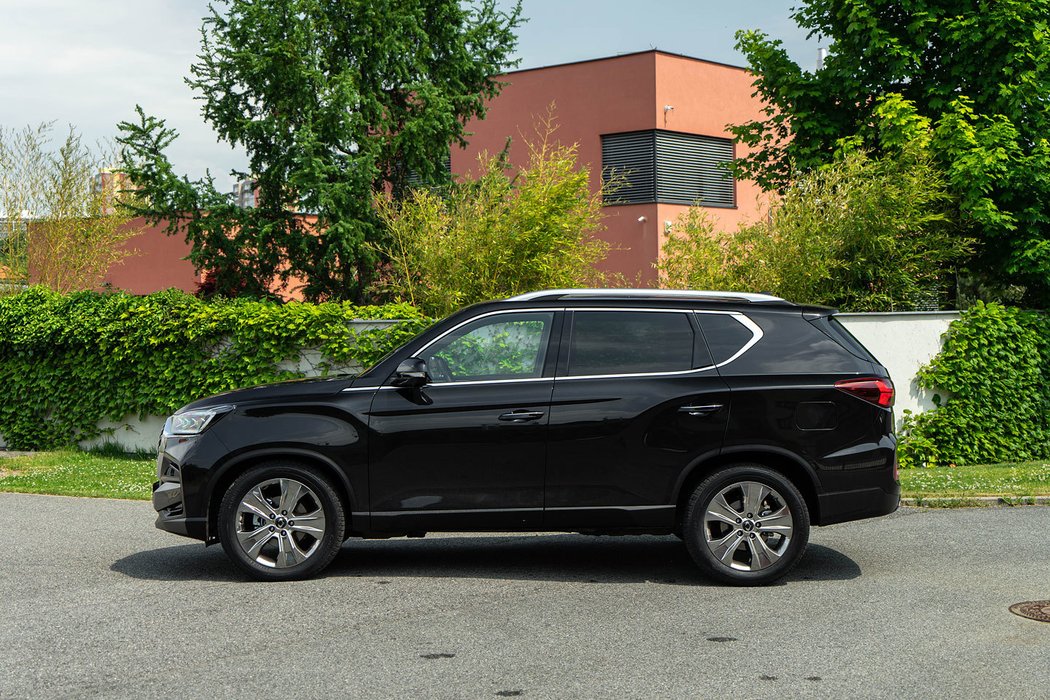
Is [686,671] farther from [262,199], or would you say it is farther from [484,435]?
[262,199]

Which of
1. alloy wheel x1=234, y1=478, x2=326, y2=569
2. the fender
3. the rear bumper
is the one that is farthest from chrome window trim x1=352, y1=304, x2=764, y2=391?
the rear bumper

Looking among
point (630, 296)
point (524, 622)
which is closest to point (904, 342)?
point (630, 296)

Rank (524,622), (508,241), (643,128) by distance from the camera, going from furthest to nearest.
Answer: (643,128), (508,241), (524,622)

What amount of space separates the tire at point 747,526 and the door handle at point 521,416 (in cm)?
116

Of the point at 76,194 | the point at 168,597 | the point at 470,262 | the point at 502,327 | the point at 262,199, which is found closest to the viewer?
the point at 168,597

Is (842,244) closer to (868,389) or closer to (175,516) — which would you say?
(868,389)

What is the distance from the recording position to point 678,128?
91.4 ft

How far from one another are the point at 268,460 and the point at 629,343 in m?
2.56

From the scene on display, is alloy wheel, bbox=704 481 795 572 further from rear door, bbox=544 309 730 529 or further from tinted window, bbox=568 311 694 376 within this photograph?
tinted window, bbox=568 311 694 376

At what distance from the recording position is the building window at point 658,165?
2756 cm

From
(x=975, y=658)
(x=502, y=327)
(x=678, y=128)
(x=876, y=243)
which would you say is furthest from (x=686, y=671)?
(x=678, y=128)

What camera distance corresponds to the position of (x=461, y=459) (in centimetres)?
772

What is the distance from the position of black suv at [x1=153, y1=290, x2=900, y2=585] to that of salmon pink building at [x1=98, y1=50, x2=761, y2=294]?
61.4 ft

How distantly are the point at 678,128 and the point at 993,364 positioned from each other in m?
14.3
